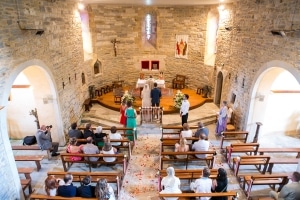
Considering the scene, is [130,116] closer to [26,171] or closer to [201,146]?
[201,146]

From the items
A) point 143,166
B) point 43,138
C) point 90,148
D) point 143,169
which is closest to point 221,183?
point 143,169

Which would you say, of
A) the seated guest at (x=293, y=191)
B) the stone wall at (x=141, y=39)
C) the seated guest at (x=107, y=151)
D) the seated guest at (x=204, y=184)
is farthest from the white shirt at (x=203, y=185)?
the stone wall at (x=141, y=39)

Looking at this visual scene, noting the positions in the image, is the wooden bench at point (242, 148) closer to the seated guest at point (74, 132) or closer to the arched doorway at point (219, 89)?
the seated guest at point (74, 132)

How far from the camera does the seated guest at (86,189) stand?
474cm

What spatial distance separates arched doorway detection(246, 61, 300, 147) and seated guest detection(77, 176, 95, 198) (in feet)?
20.4

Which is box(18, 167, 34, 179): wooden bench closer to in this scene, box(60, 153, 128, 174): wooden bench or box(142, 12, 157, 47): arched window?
Result: box(60, 153, 128, 174): wooden bench

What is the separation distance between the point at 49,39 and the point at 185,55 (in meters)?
8.04

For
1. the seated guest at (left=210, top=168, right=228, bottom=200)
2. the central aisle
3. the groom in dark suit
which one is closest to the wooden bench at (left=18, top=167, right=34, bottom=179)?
the central aisle

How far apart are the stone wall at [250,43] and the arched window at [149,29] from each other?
411cm

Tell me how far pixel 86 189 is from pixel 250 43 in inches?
284

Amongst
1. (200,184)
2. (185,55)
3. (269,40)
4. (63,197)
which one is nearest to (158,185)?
(200,184)

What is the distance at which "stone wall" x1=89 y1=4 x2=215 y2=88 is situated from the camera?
40.8ft

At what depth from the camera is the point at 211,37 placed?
40.7 feet

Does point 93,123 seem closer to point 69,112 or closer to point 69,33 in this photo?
point 69,112
